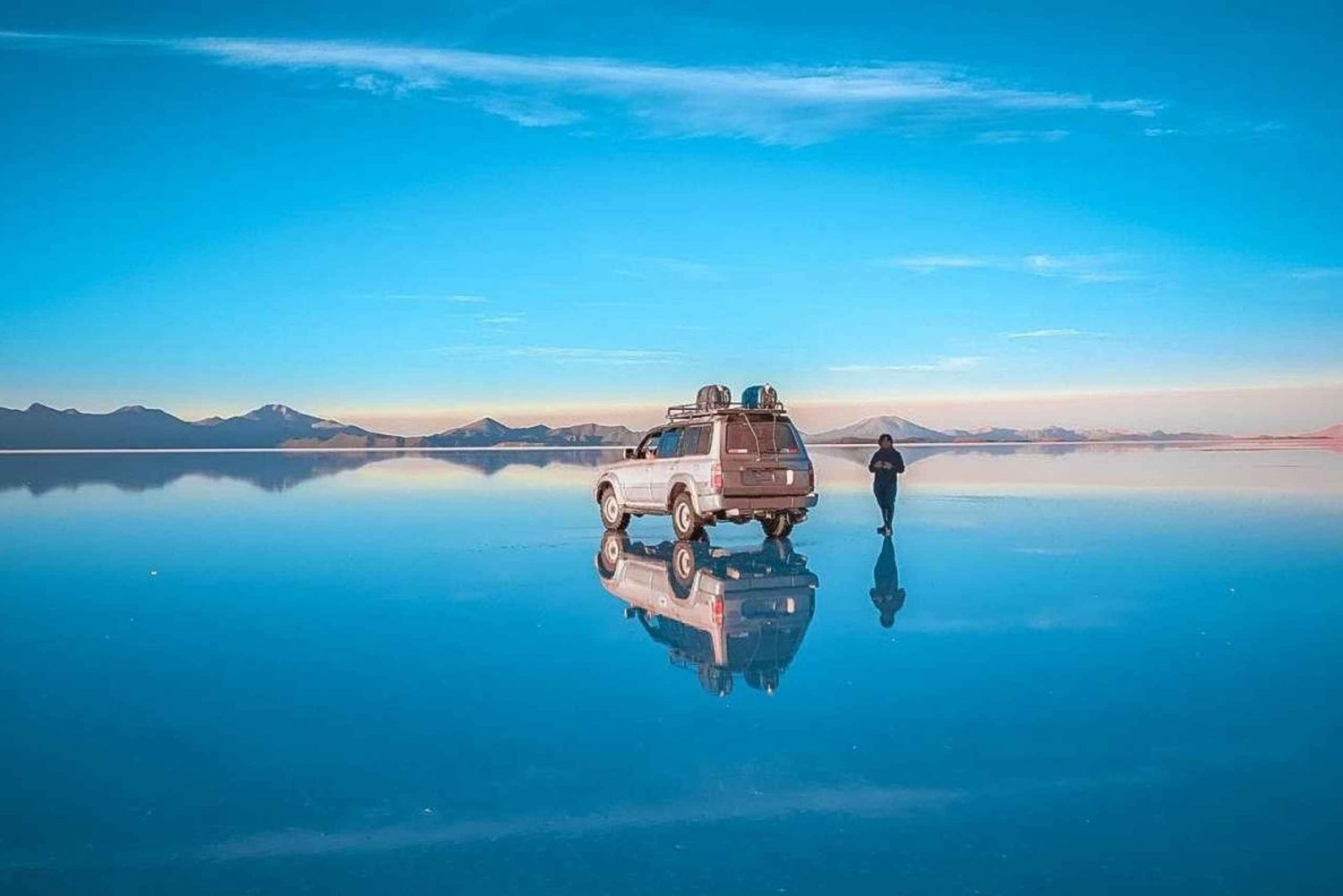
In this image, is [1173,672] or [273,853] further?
[1173,672]

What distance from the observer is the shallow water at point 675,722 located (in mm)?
5773

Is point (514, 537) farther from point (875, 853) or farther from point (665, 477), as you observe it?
point (875, 853)

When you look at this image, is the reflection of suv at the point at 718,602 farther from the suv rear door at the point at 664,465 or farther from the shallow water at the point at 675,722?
the suv rear door at the point at 664,465

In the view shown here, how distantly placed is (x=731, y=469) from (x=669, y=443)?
2864mm

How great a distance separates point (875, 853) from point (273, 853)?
321 centimetres

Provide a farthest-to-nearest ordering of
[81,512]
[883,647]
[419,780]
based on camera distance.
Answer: [81,512] → [883,647] → [419,780]

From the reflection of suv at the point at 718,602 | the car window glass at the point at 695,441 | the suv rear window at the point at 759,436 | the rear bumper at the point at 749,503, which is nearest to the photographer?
the reflection of suv at the point at 718,602

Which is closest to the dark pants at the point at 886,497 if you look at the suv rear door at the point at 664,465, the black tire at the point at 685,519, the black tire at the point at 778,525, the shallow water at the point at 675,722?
the black tire at the point at 778,525

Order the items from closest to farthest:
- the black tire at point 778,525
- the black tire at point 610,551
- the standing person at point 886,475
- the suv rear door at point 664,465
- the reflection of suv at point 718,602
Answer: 1. the reflection of suv at point 718,602
2. the black tire at point 610,551
3. the suv rear door at point 664,465
4. the black tire at point 778,525
5. the standing person at point 886,475

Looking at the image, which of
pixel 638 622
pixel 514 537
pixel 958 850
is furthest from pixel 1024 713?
pixel 514 537

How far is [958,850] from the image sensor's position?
5.80 m

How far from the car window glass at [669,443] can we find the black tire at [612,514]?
1.83 m

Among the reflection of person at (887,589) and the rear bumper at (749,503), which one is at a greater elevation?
the rear bumper at (749,503)

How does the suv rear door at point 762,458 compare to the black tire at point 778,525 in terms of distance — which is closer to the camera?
the suv rear door at point 762,458
